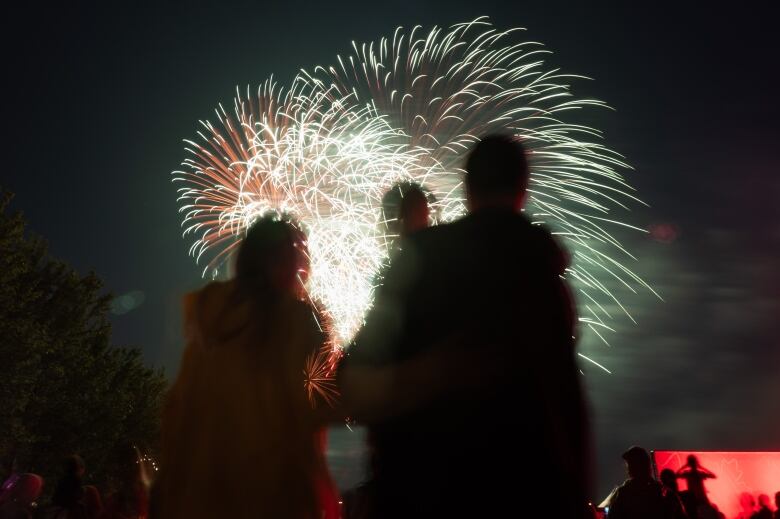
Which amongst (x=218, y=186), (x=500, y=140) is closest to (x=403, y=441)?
(x=500, y=140)

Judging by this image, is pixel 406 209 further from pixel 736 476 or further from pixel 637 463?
pixel 736 476

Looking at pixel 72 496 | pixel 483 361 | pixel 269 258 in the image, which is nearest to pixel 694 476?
pixel 72 496

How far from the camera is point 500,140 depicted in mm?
2742

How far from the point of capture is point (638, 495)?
642 centimetres

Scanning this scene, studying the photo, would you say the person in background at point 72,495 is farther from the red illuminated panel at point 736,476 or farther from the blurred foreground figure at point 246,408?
the red illuminated panel at point 736,476

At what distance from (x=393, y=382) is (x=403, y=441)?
0.18m

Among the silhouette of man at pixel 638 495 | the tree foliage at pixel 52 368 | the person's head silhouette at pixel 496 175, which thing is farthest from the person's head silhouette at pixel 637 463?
the tree foliage at pixel 52 368

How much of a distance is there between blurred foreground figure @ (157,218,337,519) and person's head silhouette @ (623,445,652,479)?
4.42m

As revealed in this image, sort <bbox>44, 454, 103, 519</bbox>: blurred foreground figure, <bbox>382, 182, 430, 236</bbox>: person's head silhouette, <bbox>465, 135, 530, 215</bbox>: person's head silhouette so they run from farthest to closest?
<bbox>44, 454, 103, 519</bbox>: blurred foreground figure < <bbox>382, 182, 430, 236</bbox>: person's head silhouette < <bbox>465, 135, 530, 215</bbox>: person's head silhouette

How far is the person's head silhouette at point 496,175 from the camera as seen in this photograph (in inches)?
105

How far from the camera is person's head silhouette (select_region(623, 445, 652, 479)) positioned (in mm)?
6578

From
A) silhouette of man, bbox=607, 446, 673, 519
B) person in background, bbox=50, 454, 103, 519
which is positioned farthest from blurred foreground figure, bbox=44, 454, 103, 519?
silhouette of man, bbox=607, 446, 673, 519

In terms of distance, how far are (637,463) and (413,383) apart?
16.4 ft

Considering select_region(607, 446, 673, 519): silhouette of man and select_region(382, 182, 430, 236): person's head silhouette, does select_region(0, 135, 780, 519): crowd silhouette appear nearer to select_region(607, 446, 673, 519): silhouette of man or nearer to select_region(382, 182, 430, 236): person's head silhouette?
select_region(382, 182, 430, 236): person's head silhouette
